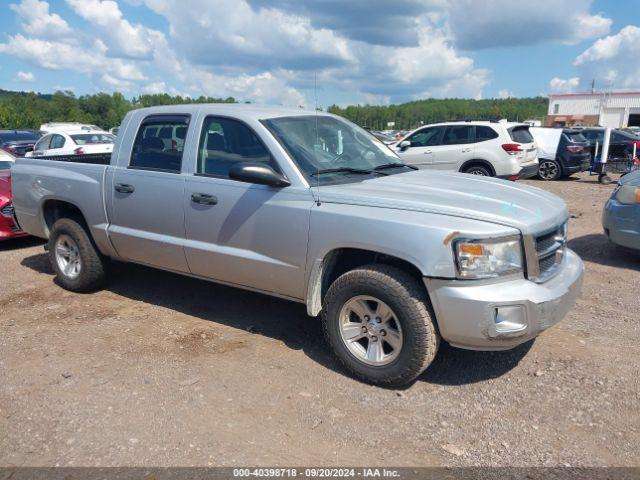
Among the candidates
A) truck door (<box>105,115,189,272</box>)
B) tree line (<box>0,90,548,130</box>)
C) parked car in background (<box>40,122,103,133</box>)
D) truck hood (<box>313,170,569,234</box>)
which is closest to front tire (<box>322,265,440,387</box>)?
truck hood (<box>313,170,569,234</box>)

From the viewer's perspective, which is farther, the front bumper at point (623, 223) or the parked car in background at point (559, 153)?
the parked car in background at point (559, 153)

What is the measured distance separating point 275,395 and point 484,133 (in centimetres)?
1039

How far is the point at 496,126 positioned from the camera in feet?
40.8

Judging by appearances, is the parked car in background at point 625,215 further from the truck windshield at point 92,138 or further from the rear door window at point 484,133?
the truck windshield at point 92,138

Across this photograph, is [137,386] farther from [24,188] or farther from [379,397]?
[24,188]

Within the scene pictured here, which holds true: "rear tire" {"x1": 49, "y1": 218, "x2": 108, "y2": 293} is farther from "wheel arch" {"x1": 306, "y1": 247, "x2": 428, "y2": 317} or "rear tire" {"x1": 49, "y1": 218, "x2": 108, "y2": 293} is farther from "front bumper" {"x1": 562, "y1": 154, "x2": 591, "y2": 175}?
"front bumper" {"x1": 562, "y1": 154, "x2": 591, "y2": 175}

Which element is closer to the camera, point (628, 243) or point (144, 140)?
point (144, 140)

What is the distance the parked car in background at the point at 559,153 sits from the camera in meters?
16.0

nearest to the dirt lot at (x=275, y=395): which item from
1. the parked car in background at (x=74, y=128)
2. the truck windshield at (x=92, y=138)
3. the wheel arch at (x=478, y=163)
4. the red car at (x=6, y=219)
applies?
the red car at (x=6, y=219)

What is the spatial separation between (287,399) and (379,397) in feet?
2.00

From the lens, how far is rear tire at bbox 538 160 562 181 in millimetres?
16141

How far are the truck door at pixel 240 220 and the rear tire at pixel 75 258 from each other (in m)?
1.46

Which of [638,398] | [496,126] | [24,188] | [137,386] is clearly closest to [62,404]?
[137,386]

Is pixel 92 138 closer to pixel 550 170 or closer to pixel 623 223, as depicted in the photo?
pixel 550 170
